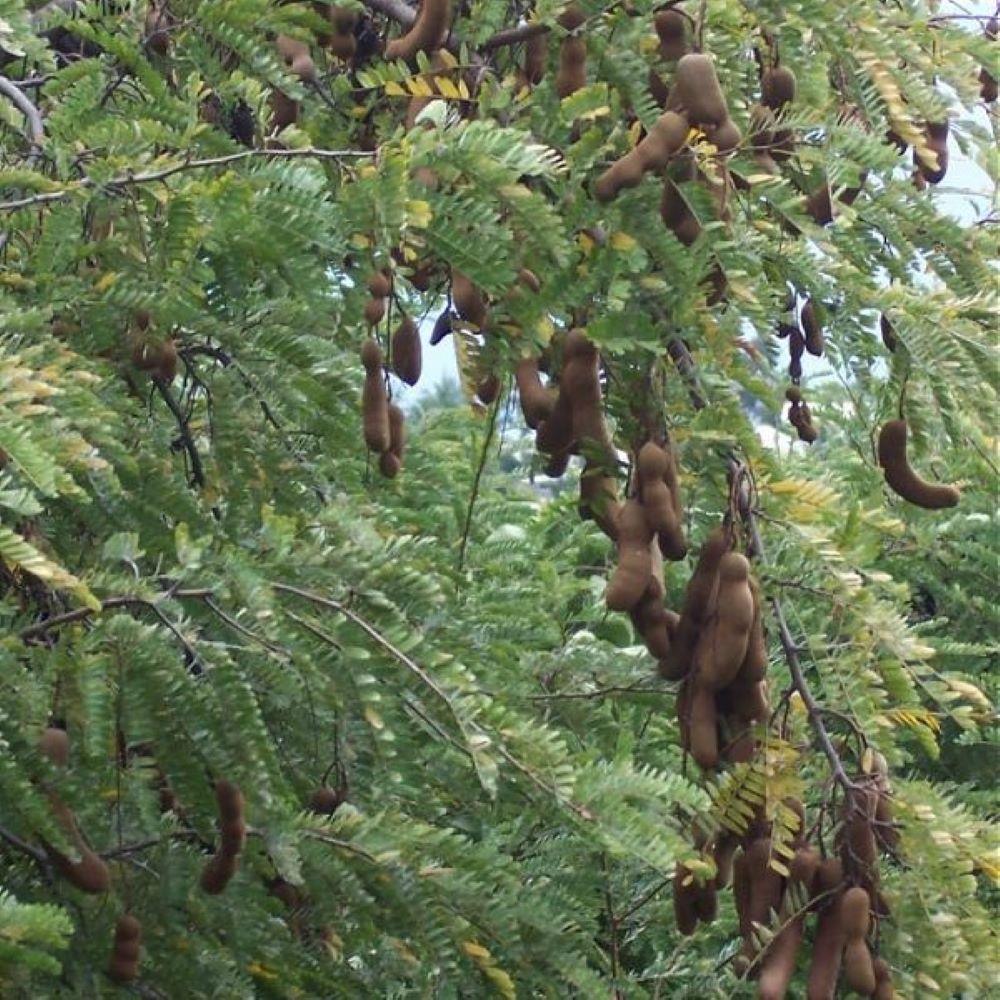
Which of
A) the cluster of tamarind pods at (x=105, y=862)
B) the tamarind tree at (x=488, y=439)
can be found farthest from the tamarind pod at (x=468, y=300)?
the cluster of tamarind pods at (x=105, y=862)

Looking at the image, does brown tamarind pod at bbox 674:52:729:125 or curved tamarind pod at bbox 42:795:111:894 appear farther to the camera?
brown tamarind pod at bbox 674:52:729:125

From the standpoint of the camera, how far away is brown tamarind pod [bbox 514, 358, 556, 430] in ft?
10.5

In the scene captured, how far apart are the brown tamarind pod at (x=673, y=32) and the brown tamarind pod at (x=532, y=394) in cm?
51

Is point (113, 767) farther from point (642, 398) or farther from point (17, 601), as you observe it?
point (642, 398)

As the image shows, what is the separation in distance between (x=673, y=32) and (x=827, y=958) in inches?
50.6

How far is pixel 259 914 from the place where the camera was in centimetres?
315

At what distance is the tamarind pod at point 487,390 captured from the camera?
357cm

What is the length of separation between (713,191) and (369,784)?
1.02 meters

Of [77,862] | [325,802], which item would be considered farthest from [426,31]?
[77,862]

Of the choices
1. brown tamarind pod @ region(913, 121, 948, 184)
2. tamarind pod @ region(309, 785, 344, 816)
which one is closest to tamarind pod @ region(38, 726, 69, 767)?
tamarind pod @ region(309, 785, 344, 816)

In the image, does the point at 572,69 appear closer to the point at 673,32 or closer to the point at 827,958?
the point at 673,32

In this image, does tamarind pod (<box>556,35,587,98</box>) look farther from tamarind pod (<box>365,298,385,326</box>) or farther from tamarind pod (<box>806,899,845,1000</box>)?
tamarind pod (<box>806,899,845,1000</box>)

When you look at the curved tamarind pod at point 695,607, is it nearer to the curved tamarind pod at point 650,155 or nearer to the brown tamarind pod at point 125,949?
the curved tamarind pod at point 650,155

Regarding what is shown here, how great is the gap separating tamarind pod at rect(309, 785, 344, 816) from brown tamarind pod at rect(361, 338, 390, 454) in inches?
19.9
